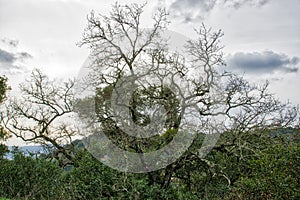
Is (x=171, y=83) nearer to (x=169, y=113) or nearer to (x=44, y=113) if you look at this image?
(x=169, y=113)

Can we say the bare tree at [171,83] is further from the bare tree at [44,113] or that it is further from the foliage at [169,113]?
the bare tree at [44,113]

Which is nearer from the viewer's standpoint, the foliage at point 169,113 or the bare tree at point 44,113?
the foliage at point 169,113

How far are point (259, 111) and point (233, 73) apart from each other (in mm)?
1679

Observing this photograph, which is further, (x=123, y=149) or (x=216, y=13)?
(x=216, y=13)

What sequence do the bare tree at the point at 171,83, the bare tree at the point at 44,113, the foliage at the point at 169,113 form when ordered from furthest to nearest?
the bare tree at the point at 44,113 → the bare tree at the point at 171,83 → the foliage at the point at 169,113

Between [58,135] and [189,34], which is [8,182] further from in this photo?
[189,34]

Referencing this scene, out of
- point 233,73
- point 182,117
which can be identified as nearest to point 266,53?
point 233,73

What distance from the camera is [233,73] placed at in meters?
14.6

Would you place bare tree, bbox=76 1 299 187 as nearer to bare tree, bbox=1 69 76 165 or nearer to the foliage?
the foliage

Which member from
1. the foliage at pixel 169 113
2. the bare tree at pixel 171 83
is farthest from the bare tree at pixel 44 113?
the bare tree at pixel 171 83

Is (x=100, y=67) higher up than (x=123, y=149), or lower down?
higher up

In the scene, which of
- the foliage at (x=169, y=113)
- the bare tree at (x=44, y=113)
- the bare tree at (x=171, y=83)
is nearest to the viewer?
A: the foliage at (x=169, y=113)

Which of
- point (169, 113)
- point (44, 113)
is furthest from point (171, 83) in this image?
point (44, 113)

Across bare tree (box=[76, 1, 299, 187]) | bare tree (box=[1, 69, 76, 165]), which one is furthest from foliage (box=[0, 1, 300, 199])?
bare tree (box=[1, 69, 76, 165])
